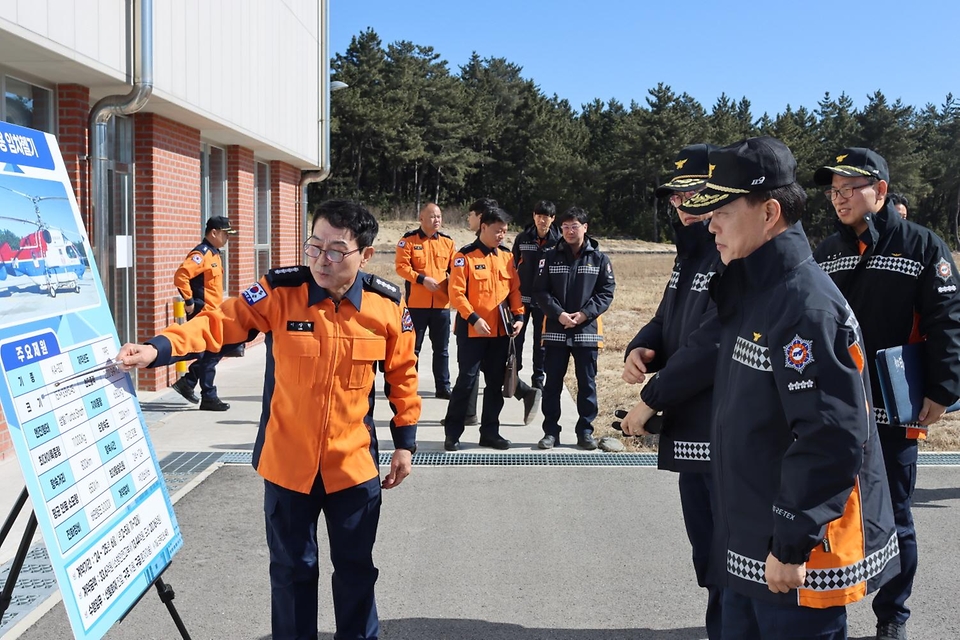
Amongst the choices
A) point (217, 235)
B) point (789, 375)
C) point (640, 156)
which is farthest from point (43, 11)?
point (640, 156)

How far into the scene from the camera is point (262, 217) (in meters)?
16.0

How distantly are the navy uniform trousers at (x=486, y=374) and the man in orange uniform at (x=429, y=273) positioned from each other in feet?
6.78

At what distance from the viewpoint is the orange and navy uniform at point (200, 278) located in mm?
9055

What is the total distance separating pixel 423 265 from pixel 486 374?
243 cm

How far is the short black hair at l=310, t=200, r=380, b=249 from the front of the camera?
3.54 metres

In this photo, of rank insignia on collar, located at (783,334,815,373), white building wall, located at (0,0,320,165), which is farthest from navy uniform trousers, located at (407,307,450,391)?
rank insignia on collar, located at (783,334,815,373)

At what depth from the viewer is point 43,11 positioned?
669 centimetres

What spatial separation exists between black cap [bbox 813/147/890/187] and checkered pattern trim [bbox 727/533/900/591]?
79.5 inches

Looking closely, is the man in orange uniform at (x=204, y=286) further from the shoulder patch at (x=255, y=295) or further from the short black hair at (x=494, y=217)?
the shoulder patch at (x=255, y=295)

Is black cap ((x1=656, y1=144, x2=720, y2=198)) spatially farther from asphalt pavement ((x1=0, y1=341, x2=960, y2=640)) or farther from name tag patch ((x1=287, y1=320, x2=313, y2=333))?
asphalt pavement ((x1=0, y1=341, x2=960, y2=640))

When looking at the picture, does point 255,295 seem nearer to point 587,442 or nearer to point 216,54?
point 587,442

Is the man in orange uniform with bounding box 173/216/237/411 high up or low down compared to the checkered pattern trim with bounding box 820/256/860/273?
down

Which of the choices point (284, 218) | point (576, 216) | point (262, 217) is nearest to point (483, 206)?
point (576, 216)

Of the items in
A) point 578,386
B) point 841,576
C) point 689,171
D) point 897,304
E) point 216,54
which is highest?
point 216,54
